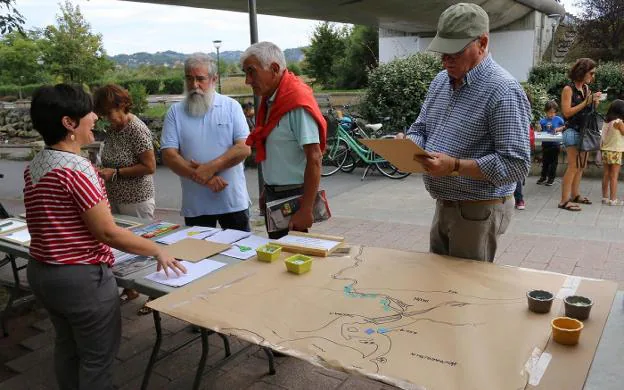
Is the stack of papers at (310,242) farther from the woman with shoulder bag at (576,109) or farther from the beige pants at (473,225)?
the woman with shoulder bag at (576,109)

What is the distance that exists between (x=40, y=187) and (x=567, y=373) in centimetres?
179

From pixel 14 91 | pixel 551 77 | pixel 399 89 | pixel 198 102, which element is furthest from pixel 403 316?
pixel 14 91

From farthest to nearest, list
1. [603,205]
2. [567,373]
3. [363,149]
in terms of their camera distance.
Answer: [363,149]
[603,205]
[567,373]

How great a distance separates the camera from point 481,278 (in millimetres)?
1859

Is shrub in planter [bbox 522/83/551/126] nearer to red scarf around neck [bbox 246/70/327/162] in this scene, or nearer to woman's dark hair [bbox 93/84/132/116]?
red scarf around neck [bbox 246/70/327/162]

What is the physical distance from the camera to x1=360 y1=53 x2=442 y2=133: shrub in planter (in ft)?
33.0

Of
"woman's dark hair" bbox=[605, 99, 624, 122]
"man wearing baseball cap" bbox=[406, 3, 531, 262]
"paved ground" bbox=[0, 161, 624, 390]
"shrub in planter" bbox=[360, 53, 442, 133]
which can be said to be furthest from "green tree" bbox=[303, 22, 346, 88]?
"man wearing baseball cap" bbox=[406, 3, 531, 262]

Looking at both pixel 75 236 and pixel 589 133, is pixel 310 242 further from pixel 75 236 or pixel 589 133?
pixel 589 133

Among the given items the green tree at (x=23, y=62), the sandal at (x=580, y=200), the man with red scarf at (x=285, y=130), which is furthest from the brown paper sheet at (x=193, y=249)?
the green tree at (x=23, y=62)

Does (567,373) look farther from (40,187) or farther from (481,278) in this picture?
(40,187)

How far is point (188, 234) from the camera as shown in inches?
105

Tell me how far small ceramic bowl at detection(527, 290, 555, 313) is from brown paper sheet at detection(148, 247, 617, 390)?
2cm

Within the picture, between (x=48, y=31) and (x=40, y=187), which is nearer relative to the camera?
(x=40, y=187)

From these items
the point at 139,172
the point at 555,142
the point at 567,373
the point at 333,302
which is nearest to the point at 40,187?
the point at 333,302
